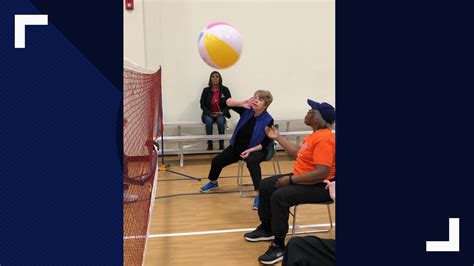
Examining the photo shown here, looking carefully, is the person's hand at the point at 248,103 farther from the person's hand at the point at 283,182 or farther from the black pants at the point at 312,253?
the black pants at the point at 312,253

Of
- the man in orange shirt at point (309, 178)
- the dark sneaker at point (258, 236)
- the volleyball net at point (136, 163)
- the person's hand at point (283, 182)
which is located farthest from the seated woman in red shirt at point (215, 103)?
the man in orange shirt at point (309, 178)

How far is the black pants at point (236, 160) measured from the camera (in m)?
5.93

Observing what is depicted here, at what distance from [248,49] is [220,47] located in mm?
4815

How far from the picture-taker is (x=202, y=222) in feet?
17.6

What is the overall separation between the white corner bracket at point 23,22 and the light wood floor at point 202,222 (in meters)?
2.95

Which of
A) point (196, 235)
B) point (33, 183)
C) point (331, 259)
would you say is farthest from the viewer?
point (196, 235)

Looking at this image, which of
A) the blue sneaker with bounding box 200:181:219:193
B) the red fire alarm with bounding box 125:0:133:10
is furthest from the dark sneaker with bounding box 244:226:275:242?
the red fire alarm with bounding box 125:0:133:10

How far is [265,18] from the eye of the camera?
900 centimetres
